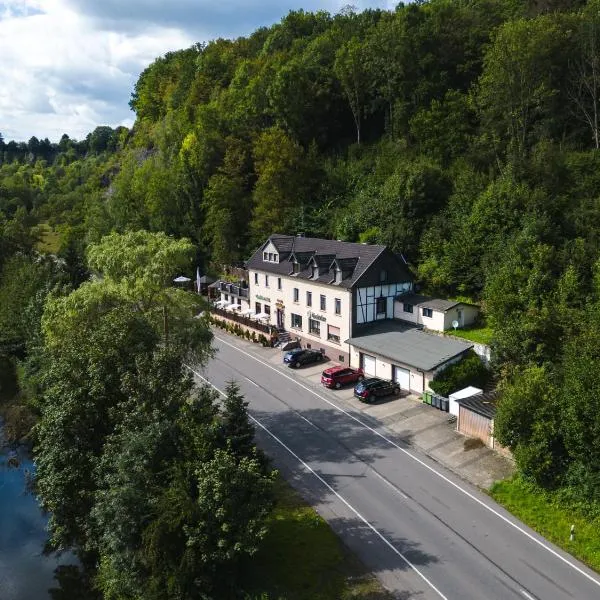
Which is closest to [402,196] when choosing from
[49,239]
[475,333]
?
[475,333]

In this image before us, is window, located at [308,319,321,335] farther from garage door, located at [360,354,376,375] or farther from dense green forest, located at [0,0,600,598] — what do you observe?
dense green forest, located at [0,0,600,598]

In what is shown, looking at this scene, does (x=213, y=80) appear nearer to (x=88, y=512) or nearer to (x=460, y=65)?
(x=460, y=65)

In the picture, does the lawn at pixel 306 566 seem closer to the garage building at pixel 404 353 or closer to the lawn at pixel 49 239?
A: the garage building at pixel 404 353

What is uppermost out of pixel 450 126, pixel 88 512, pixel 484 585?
pixel 450 126

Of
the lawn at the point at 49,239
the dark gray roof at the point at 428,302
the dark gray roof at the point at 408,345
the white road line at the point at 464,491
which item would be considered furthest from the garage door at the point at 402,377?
the lawn at the point at 49,239

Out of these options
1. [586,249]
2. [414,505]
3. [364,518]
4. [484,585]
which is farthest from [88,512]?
[586,249]

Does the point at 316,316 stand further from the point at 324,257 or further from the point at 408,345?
the point at 408,345
